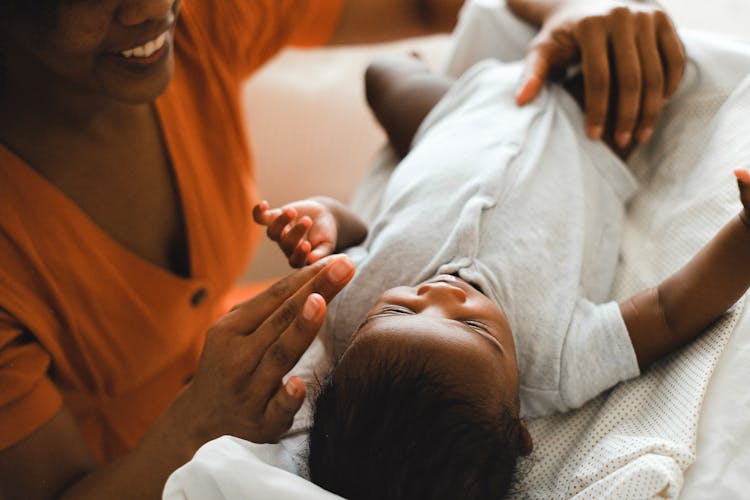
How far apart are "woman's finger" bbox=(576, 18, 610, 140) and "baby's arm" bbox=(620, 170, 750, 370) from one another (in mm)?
298

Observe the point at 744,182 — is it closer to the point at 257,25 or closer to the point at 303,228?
the point at 303,228

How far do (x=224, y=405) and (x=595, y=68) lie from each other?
678mm

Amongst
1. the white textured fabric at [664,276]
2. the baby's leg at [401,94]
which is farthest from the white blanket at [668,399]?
the baby's leg at [401,94]

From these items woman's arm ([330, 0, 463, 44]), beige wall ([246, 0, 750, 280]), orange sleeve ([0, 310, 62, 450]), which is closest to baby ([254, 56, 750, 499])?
woman's arm ([330, 0, 463, 44])

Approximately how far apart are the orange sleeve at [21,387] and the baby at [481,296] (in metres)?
0.34

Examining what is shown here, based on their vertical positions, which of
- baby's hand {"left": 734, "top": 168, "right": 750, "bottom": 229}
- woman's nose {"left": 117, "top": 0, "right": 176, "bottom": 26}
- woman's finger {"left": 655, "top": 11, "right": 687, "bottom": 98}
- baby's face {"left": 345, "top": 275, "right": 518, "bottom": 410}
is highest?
woman's nose {"left": 117, "top": 0, "right": 176, "bottom": 26}

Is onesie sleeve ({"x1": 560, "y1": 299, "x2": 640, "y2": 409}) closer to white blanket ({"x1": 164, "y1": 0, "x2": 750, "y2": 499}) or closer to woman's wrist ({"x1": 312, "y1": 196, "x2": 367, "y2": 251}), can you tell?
white blanket ({"x1": 164, "y1": 0, "x2": 750, "y2": 499})

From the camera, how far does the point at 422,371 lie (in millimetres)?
720

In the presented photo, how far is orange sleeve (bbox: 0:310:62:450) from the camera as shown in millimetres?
782

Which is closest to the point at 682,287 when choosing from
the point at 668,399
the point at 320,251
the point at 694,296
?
the point at 694,296

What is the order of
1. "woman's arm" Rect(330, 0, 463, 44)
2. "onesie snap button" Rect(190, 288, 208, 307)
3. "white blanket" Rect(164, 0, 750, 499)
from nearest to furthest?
"white blanket" Rect(164, 0, 750, 499)
"onesie snap button" Rect(190, 288, 208, 307)
"woman's arm" Rect(330, 0, 463, 44)

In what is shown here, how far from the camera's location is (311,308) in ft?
2.30

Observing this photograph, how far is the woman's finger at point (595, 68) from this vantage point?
0.93 metres

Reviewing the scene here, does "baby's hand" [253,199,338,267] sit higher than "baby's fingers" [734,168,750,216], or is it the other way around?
"baby's fingers" [734,168,750,216]
